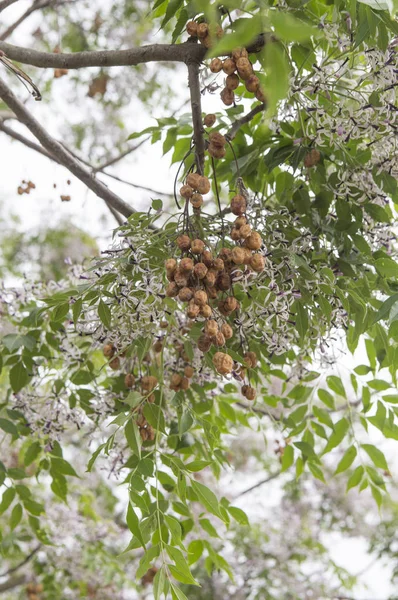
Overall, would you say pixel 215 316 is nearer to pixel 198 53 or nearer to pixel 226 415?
pixel 198 53

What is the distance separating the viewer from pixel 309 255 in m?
0.99

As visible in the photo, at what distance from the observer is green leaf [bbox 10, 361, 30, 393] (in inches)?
47.9

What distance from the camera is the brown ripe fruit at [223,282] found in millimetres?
853

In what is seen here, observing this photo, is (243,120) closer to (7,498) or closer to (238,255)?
(238,255)

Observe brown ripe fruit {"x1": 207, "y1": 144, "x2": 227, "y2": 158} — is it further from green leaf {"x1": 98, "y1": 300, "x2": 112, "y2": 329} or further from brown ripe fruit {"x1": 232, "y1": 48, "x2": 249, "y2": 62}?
green leaf {"x1": 98, "y1": 300, "x2": 112, "y2": 329}

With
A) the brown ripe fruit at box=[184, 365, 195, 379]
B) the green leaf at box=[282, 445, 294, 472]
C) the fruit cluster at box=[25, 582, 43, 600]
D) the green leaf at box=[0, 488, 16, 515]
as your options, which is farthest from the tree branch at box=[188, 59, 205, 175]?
the fruit cluster at box=[25, 582, 43, 600]

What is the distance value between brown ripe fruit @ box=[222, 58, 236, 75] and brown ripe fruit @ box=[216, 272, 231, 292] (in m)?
0.24

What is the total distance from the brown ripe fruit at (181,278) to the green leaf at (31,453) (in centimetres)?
58

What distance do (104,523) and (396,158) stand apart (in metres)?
1.92

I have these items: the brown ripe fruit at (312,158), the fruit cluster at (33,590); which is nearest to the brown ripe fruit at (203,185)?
the brown ripe fruit at (312,158)

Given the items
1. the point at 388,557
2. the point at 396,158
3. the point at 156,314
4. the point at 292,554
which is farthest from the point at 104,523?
the point at 396,158

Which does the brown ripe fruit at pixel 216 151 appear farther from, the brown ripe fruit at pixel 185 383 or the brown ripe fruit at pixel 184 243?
the brown ripe fruit at pixel 185 383

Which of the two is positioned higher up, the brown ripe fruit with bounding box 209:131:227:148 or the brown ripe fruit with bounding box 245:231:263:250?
the brown ripe fruit with bounding box 209:131:227:148

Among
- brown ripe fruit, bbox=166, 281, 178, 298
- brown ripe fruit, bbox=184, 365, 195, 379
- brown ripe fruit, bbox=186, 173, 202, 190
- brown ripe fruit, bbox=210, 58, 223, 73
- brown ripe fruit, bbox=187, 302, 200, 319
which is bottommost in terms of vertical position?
brown ripe fruit, bbox=187, 302, 200, 319
